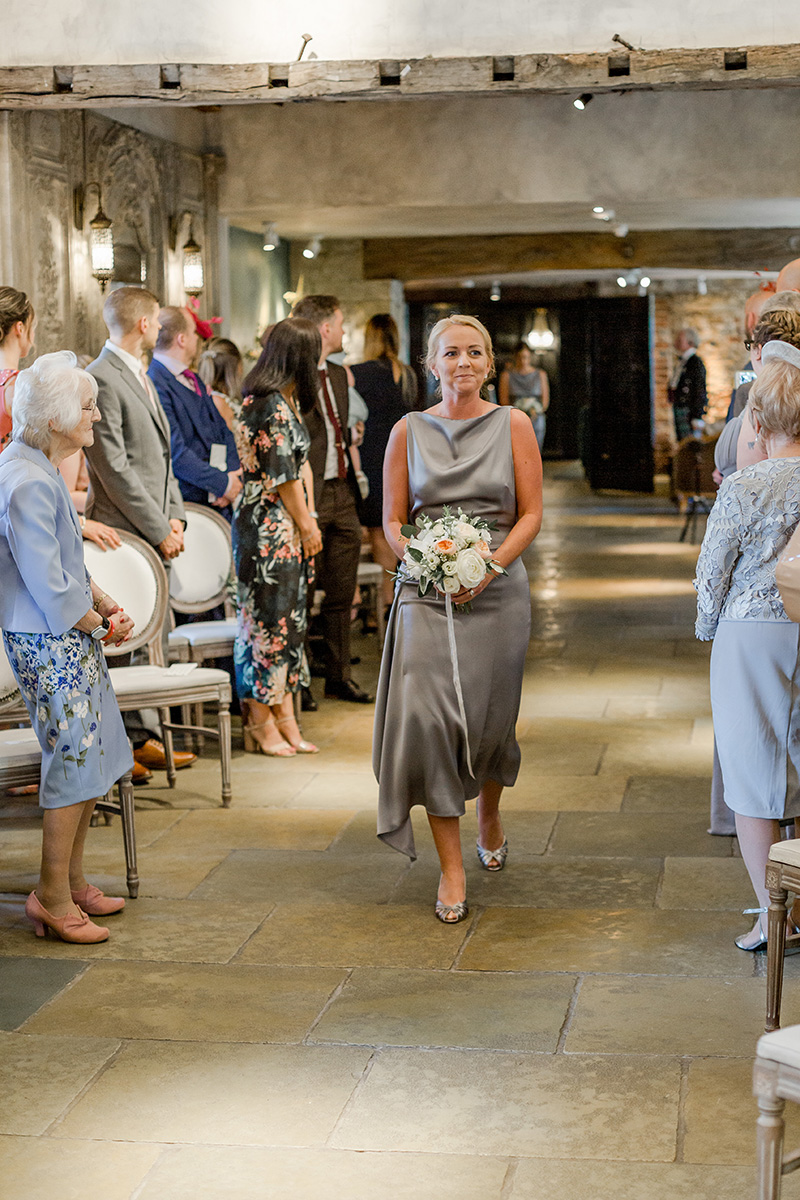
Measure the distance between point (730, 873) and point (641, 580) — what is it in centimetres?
675

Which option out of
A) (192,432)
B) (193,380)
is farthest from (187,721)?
(193,380)

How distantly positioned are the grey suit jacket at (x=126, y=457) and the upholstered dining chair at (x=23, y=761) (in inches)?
42.4

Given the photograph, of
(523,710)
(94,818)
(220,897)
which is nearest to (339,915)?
(220,897)

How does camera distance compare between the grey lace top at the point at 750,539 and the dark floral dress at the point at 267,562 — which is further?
the dark floral dress at the point at 267,562

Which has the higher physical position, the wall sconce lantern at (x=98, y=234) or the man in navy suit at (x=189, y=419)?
the wall sconce lantern at (x=98, y=234)

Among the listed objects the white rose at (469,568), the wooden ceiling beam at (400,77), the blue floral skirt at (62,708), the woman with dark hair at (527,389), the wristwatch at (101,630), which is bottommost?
the blue floral skirt at (62,708)

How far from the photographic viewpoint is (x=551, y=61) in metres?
6.32

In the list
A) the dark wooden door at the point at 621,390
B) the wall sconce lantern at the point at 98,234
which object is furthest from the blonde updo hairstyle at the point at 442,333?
the dark wooden door at the point at 621,390

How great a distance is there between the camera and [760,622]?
3.68m

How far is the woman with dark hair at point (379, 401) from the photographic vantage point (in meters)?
8.42

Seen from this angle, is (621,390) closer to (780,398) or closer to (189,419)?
(189,419)

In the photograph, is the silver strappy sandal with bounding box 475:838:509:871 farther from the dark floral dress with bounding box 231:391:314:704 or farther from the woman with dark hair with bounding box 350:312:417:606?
the woman with dark hair with bounding box 350:312:417:606

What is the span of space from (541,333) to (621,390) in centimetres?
715

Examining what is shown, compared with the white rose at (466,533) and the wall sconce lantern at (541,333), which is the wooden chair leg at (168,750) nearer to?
the white rose at (466,533)
